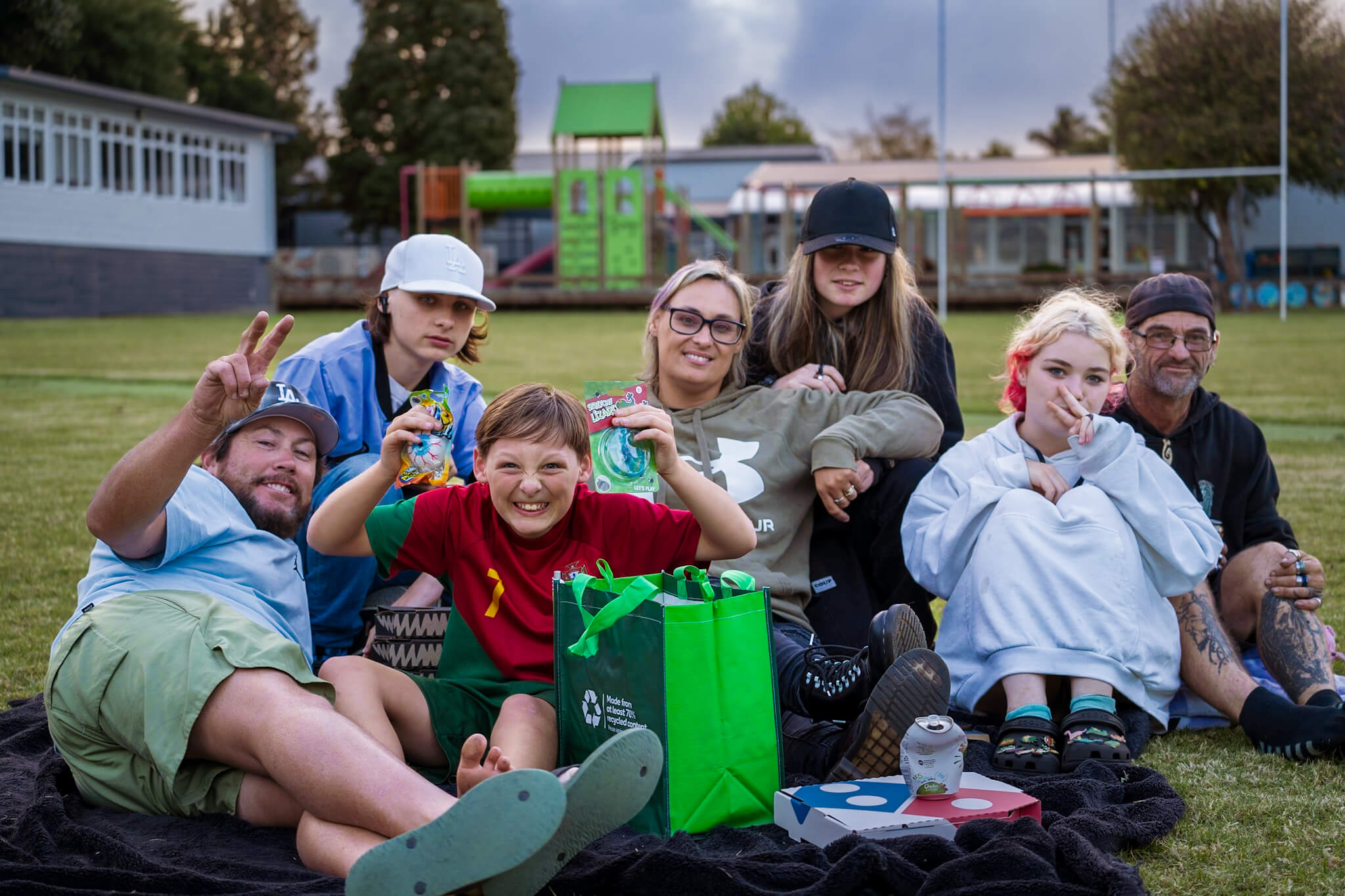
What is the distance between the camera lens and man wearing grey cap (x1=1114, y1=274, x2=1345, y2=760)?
11.1 ft

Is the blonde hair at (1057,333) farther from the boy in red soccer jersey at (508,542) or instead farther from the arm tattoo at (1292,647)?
the boy in red soccer jersey at (508,542)

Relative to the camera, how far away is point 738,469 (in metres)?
3.50

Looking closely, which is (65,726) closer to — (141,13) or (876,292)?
(876,292)

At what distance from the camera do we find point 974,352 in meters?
17.4

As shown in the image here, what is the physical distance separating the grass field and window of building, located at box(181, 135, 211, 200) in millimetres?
10907

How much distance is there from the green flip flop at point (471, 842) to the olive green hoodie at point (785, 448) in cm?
139

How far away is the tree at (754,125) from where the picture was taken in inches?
2805

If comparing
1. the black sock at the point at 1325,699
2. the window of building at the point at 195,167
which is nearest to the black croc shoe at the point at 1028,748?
the black sock at the point at 1325,699

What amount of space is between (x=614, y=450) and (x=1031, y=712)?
3.97 ft

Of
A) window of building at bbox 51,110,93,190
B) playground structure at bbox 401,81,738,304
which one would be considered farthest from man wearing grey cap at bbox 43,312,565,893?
window of building at bbox 51,110,93,190

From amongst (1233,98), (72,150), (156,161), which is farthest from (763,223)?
(72,150)

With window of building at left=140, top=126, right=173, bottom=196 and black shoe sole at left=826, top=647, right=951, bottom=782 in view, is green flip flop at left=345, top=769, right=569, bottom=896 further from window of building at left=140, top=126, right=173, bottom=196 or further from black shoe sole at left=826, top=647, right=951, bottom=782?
window of building at left=140, top=126, right=173, bottom=196

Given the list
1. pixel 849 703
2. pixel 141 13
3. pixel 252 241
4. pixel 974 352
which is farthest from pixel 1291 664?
pixel 141 13

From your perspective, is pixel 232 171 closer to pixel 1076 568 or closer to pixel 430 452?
pixel 430 452
